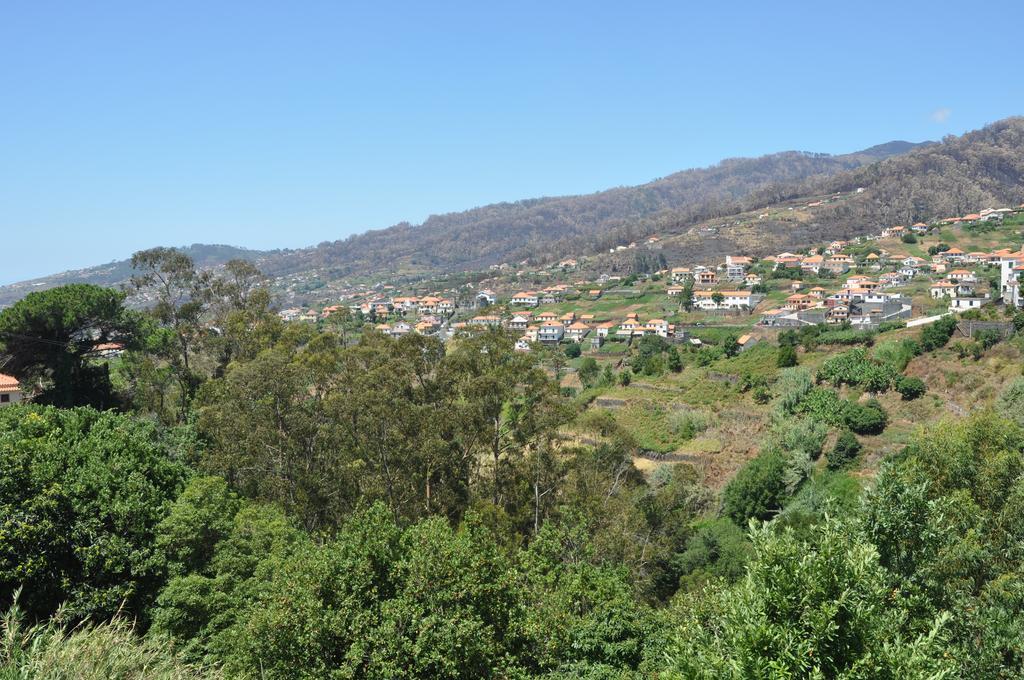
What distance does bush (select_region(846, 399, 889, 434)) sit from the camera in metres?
25.5

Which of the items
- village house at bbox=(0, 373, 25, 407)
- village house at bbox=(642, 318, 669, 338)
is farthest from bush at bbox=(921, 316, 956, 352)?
village house at bbox=(0, 373, 25, 407)

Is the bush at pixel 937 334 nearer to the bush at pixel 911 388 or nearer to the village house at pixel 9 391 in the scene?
the bush at pixel 911 388

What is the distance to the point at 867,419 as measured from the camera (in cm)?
2552

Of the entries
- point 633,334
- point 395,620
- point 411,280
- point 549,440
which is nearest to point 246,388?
point 549,440

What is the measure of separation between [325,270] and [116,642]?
643 ft

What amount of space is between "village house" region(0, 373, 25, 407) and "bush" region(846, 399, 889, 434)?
30.1 m

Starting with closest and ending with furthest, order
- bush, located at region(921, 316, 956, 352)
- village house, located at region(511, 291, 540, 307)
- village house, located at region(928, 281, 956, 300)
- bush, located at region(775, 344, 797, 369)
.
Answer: bush, located at region(921, 316, 956, 352) → bush, located at region(775, 344, 797, 369) → village house, located at region(928, 281, 956, 300) → village house, located at region(511, 291, 540, 307)

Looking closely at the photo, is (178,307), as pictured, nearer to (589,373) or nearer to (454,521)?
(454,521)

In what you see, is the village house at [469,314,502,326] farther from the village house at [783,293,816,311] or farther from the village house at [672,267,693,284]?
the village house at [672,267,693,284]

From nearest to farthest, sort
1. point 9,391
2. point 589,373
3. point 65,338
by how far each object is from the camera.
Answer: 1. point 9,391
2. point 65,338
3. point 589,373

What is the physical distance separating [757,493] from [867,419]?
6.74 metres

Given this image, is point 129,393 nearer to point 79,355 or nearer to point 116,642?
point 79,355

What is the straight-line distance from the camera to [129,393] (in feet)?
91.1

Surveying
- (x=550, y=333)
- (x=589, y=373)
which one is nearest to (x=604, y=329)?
(x=550, y=333)
